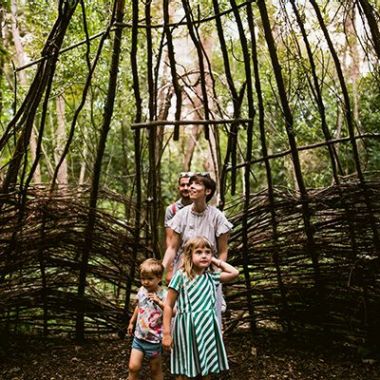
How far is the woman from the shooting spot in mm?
2684

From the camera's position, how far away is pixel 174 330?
8.07 ft

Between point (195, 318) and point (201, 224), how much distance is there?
1.71ft

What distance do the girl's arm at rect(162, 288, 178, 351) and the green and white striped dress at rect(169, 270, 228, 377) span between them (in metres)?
0.03

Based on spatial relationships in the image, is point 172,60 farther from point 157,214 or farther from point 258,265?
point 258,265

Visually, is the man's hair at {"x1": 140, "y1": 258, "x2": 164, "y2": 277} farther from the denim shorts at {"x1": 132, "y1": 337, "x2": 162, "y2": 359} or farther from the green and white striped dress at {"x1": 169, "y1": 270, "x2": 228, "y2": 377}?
the denim shorts at {"x1": 132, "y1": 337, "x2": 162, "y2": 359}

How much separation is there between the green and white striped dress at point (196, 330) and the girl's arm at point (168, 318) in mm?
34

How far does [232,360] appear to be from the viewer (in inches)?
123

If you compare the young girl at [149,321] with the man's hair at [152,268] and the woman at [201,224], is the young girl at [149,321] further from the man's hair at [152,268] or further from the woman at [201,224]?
the woman at [201,224]

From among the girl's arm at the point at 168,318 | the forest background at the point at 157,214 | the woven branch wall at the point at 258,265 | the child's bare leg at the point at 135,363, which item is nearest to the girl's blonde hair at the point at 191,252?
the girl's arm at the point at 168,318

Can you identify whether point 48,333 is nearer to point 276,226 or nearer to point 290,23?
point 276,226

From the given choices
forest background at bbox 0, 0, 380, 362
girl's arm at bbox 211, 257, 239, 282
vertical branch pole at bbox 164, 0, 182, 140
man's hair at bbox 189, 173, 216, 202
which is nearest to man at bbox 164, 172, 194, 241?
forest background at bbox 0, 0, 380, 362

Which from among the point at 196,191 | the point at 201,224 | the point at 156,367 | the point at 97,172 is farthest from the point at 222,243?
the point at 97,172

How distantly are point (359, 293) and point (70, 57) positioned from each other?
9.43 ft

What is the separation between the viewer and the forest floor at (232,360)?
9.71 ft
